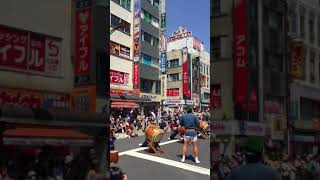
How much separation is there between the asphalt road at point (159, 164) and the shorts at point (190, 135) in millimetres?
386

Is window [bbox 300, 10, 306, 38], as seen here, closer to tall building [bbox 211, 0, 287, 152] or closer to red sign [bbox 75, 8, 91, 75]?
tall building [bbox 211, 0, 287, 152]

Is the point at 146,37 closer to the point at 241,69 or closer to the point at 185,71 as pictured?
the point at 185,71

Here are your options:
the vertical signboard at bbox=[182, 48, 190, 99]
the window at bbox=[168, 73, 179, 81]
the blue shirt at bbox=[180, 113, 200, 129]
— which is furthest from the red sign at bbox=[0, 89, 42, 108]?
the window at bbox=[168, 73, 179, 81]

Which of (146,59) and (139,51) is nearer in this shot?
(139,51)

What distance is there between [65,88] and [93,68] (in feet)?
1.20

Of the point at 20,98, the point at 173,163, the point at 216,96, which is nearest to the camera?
the point at 20,98

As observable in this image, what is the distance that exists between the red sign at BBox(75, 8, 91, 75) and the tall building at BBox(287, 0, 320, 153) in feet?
12.9

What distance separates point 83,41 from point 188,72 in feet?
160

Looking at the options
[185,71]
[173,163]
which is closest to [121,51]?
[185,71]

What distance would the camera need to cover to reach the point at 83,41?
4848mm

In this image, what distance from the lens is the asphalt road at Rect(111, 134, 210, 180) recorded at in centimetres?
776

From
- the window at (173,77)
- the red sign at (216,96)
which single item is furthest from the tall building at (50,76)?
the window at (173,77)

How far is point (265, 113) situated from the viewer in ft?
23.9

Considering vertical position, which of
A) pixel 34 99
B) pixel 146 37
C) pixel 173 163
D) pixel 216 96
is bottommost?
pixel 173 163
